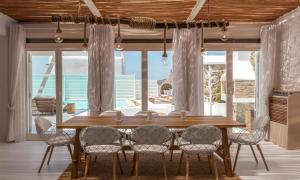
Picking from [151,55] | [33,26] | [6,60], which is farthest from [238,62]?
[6,60]

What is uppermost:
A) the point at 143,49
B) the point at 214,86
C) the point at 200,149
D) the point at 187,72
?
the point at 143,49

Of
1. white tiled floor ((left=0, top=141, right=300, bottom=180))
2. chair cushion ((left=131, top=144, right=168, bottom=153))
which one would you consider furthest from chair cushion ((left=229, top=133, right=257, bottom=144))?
chair cushion ((left=131, top=144, right=168, bottom=153))

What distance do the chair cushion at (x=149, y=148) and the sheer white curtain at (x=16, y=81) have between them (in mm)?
3870

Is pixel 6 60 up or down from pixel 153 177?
up

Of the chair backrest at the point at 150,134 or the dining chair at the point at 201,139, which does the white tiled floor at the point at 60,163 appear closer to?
the dining chair at the point at 201,139

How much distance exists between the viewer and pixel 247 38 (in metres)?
7.49

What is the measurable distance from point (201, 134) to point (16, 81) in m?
4.64

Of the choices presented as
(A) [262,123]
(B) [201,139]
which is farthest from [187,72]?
(B) [201,139]

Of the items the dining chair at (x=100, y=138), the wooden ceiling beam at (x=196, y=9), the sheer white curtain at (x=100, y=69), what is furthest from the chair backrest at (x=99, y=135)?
the sheer white curtain at (x=100, y=69)

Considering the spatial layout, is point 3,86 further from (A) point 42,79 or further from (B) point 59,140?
(B) point 59,140

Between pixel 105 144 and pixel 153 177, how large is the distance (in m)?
0.85

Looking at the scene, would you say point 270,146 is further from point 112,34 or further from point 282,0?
point 112,34

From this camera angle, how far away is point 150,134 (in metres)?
4.29

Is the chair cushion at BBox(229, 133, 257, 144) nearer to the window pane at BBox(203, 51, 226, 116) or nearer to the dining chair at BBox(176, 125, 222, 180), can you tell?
the dining chair at BBox(176, 125, 222, 180)
